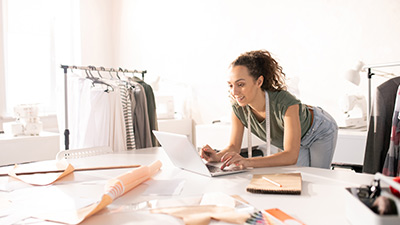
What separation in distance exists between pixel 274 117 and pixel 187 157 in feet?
2.21

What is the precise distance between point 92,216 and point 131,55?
4.10m

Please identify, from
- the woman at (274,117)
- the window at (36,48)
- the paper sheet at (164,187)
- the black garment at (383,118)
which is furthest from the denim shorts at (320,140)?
the window at (36,48)

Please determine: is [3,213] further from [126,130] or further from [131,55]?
[131,55]

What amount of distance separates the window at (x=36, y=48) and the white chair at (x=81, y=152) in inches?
75.7

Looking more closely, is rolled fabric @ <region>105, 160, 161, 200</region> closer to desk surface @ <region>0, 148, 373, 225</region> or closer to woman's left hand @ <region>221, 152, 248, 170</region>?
desk surface @ <region>0, 148, 373, 225</region>

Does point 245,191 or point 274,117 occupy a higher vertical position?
point 274,117

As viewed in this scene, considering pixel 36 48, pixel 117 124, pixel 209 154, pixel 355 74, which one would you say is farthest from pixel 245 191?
pixel 36 48

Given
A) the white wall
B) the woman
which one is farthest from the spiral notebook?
the white wall

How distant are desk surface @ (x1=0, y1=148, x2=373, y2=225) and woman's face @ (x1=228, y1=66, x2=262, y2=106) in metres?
0.44

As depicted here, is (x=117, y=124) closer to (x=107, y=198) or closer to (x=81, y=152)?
(x=81, y=152)

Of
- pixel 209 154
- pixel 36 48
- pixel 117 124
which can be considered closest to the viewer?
pixel 209 154

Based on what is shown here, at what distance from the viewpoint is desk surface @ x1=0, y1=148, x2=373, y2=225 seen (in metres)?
1.00

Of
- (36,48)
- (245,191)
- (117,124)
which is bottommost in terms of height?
(245,191)

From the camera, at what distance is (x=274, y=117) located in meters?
2.01
